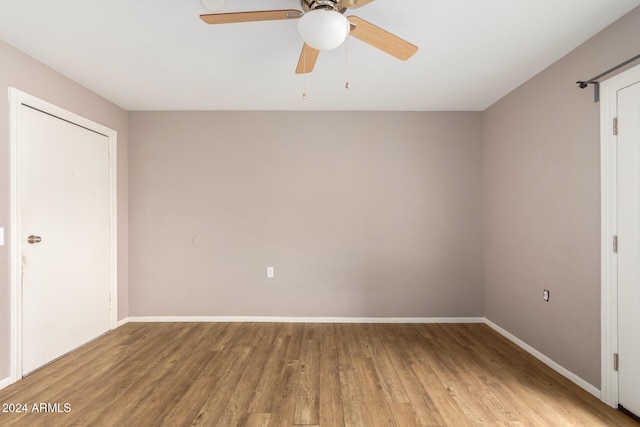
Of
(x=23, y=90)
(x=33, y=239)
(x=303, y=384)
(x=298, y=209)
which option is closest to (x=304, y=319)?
(x=298, y=209)

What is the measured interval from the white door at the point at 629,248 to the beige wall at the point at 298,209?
172 centimetres

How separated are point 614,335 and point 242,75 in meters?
3.32

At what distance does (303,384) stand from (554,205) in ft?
7.83

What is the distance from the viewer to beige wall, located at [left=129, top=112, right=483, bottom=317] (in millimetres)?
3729

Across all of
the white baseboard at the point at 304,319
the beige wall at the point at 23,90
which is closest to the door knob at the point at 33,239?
the beige wall at the point at 23,90

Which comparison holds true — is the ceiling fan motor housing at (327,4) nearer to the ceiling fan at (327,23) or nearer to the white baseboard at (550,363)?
the ceiling fan at (327,23)

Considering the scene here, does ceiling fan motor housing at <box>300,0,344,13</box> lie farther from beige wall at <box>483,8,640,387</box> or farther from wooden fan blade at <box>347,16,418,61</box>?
beige wall at <box>483,8,640,387</box>

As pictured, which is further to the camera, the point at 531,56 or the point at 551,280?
the point at 551,280

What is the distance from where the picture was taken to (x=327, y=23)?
143 centimetres

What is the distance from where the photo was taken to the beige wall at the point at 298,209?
3729 millimetres

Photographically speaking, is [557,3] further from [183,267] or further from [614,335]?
[183,267]

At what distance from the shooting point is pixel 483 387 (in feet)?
7.47

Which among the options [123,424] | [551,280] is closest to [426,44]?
[551,280]

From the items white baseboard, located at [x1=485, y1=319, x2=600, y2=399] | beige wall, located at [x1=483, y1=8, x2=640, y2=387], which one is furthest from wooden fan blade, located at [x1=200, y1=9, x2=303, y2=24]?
white baseboard, located at [x1=485, y1=319, x2=600, y2=399]
